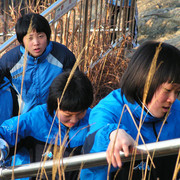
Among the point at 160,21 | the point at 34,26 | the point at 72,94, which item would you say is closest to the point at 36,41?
the point at 34,26

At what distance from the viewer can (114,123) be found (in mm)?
1342

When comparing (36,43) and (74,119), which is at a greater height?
(36,43)

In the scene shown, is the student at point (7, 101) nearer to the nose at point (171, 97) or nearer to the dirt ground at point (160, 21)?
the nose at point (171, 97)

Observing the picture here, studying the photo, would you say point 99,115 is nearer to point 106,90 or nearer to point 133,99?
point 133,99

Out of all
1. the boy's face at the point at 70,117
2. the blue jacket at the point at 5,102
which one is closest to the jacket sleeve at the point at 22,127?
the boy's face at the point at 70,117

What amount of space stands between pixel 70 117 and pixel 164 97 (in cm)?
69

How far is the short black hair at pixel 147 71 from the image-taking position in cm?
145

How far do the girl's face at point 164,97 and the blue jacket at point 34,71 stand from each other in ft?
5.04

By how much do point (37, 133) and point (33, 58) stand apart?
956 mm

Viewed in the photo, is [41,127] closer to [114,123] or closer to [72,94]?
[72,94]

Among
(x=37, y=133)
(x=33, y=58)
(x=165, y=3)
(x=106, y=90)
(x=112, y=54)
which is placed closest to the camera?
(x=37, y=133)

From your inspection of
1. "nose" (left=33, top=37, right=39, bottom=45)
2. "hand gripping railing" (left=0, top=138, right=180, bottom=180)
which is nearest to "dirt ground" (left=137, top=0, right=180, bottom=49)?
"nose" (left=33, top=37, right=39, bottom=45)

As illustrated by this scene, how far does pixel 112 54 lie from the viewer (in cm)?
466

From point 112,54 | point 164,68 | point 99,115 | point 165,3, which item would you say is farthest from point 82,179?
point 165,3
